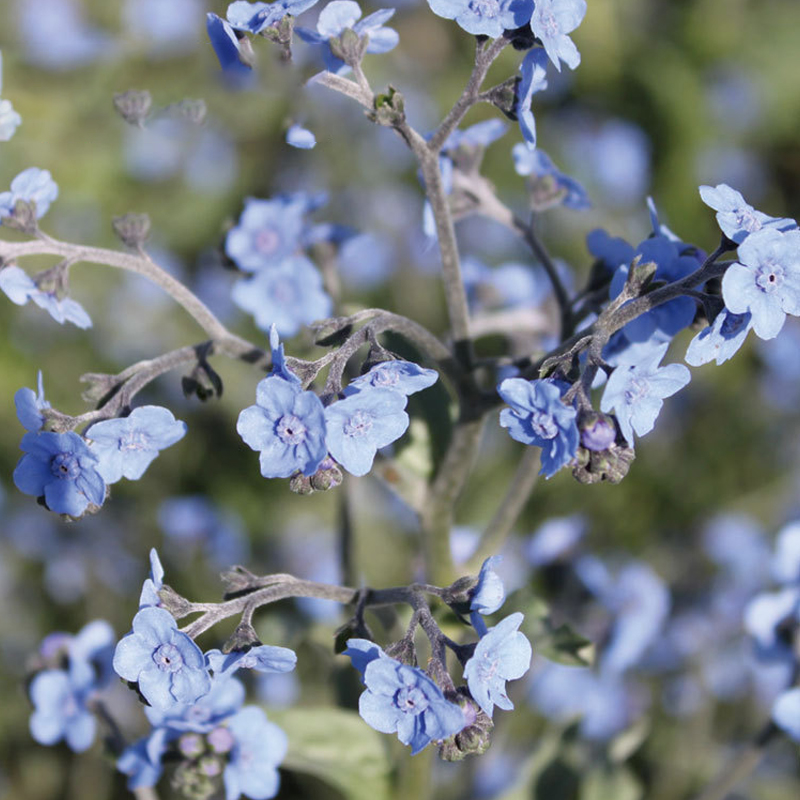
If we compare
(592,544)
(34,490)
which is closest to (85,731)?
(34,490)

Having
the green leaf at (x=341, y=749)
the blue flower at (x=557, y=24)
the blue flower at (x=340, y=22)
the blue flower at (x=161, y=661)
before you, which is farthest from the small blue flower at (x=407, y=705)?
the blue flower at (x=340, y=22)

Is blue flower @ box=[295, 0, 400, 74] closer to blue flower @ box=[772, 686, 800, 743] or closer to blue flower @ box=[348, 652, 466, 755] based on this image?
blue flower @ box=[348, 652, 466, 755]

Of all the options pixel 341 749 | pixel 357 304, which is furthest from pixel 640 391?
pixel 357 304

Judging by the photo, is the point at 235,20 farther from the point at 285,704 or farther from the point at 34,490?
the point at 285,704

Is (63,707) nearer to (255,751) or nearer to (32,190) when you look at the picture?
(255,751)

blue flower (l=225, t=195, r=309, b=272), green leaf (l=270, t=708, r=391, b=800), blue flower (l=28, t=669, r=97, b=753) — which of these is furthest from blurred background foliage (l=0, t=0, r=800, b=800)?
blue flower (l=28, t=669, r=97, b=753)

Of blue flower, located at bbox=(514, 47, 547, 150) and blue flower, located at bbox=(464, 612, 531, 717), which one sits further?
blue flower, located at bbox=(514, 47, 547, 150)
